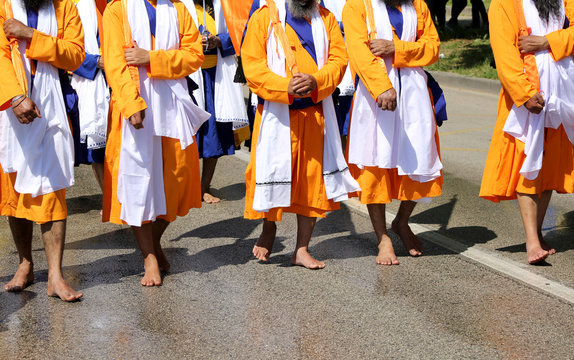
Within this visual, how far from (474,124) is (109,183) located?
7.61 metres

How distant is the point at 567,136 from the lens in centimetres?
638

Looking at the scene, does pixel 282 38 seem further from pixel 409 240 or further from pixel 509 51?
pixel 409 240

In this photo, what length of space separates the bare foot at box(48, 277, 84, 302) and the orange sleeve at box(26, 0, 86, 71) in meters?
1.32

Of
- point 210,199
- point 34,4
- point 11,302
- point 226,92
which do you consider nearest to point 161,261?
point 11,302

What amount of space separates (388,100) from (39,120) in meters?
2.25

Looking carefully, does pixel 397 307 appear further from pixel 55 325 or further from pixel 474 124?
pixel 474 124

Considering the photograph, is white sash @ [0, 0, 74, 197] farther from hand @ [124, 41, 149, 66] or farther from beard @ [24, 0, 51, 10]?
hand @ [124, 41, 149, 66]

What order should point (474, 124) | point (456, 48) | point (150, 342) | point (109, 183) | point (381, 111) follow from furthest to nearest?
point (456, 48)
point (474, 124)
point (381, 111)
point (109, 183)
point (150, 342)

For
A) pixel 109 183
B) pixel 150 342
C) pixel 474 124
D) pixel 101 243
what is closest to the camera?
pixel 150 342

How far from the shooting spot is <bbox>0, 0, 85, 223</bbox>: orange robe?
5.38m

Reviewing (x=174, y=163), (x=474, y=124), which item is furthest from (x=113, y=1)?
(x=474, y=124)

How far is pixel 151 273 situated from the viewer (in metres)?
5.89

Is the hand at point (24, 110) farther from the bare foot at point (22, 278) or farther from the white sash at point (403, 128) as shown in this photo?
Result: the white sash at point (403, 128)

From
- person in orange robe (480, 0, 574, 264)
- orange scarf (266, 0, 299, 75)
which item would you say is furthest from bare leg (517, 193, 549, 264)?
orange scarf (266, 0, 299, 75)
